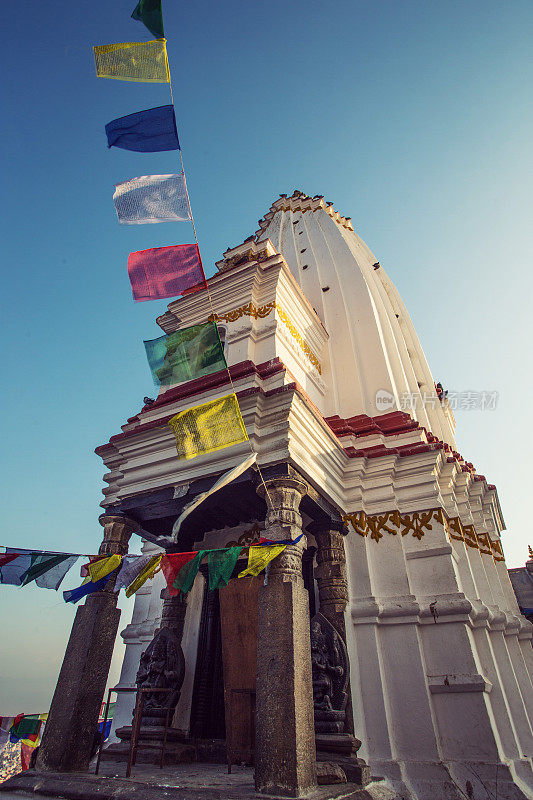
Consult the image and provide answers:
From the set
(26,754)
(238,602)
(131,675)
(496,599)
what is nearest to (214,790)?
(238,602)

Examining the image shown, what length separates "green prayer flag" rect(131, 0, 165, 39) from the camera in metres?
5.74

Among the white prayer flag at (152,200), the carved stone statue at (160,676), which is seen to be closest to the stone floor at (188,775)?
the carved stone statue at (160,676)

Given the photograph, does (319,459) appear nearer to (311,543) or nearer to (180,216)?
(311,543)

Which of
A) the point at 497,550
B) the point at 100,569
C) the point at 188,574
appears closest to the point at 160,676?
the point at 100,569

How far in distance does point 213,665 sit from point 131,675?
7.70 feet

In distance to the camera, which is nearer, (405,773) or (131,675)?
(405,773)

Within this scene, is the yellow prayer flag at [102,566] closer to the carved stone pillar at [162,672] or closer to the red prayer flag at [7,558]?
the red prayer flag at [7,558]

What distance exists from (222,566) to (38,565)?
3004 millimetres

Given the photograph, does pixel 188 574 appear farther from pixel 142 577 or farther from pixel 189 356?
pixel 189 356

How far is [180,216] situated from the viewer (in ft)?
20.1

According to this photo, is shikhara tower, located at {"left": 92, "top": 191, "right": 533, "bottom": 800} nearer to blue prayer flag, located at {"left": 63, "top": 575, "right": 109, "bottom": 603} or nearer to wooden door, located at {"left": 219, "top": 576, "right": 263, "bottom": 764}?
wooden door, located at {"left": 219, "top": 576, "right": 263, "bottom": 764}

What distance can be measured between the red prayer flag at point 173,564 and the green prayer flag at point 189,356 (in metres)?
2.53

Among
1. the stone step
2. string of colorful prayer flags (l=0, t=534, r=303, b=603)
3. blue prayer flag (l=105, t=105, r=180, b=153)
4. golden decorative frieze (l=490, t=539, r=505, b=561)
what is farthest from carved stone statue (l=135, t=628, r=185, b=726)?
blue prayer flag (l=105, t=105, r=180, b=153)

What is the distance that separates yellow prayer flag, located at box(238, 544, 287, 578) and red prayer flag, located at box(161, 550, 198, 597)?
896 millimetres
